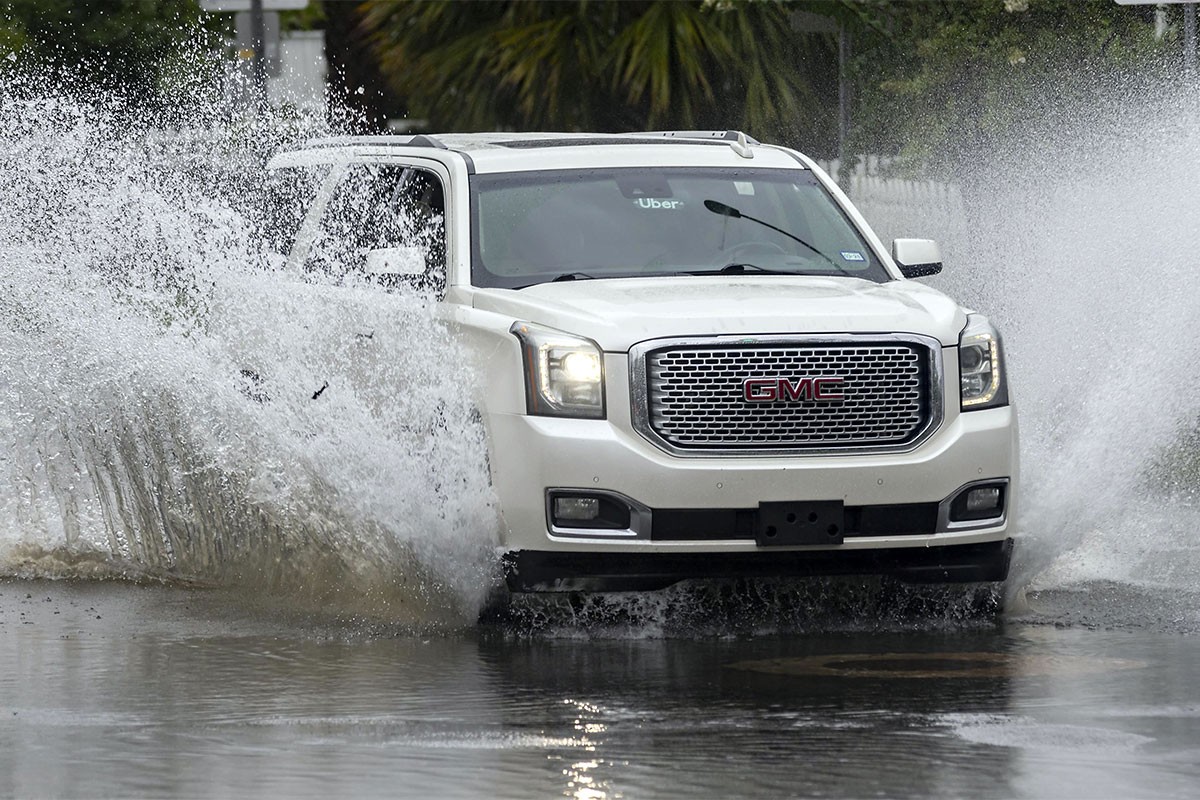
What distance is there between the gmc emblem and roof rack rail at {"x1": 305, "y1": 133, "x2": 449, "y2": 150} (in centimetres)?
224

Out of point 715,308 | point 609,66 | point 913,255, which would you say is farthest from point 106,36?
point 715,308

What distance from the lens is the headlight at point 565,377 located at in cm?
833

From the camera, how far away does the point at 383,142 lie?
10.5 meters

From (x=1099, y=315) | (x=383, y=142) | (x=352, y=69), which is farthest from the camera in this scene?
(x=352, y=69)

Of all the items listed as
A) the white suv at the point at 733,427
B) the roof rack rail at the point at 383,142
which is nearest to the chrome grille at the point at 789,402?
the white suv at the point at 733,427

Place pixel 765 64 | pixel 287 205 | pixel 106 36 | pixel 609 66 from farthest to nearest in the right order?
1. pixel 106 36
2. pixel 609 66
3. pixel 765 64
4. pixel 287 205

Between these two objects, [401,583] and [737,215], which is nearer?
[401,583]

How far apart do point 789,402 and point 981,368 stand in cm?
78

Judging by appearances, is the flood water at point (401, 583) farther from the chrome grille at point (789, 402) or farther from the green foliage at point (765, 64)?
the green foliage at point (765, 64)

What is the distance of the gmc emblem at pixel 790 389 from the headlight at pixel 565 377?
0.49m

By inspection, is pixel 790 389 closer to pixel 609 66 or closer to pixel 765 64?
pixel 765 64

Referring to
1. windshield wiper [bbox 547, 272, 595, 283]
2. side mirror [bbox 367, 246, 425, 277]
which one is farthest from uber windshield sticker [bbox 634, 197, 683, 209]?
side mirror [bbox 367, 246, 425, 277]

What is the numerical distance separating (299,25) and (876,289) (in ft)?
95.7

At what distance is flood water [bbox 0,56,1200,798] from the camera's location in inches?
255
